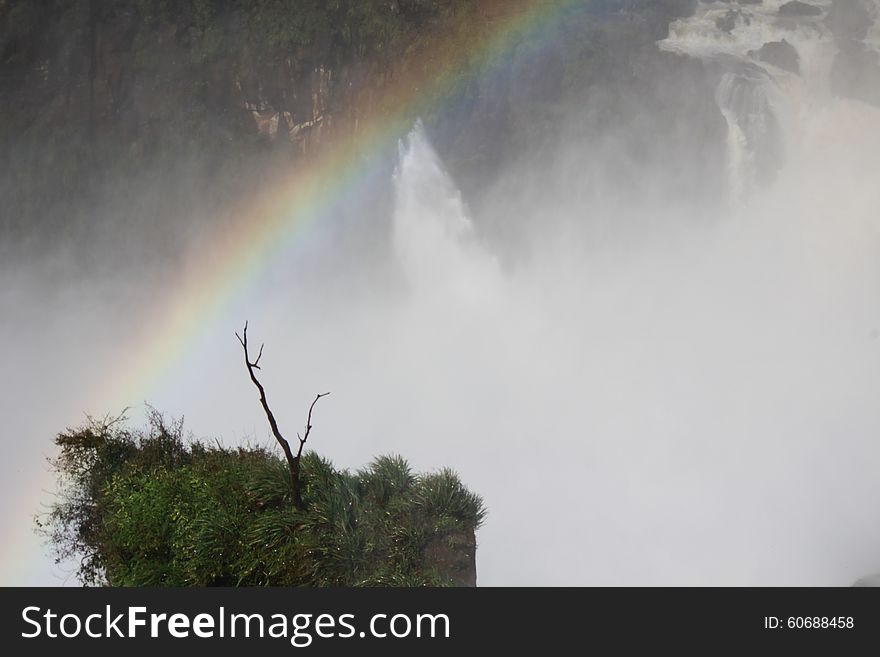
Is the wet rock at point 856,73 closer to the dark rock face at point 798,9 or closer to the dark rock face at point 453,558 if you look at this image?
the dark rock face at point 798,9

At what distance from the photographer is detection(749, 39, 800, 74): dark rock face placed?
2362 centimetres

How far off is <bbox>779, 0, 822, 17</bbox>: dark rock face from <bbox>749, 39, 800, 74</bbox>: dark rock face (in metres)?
1.68

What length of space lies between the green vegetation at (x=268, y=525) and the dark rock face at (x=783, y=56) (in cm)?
2063

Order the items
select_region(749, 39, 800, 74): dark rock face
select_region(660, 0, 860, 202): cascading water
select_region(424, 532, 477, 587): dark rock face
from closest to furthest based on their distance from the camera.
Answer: select_region(424, 532, 477, 587): dark rock face → select_region(660, 0, 860, 202): cascading water → select_region(749, 39, 800, 74): dark rock face

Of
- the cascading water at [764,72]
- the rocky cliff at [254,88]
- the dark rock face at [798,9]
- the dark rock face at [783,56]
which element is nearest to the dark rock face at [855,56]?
the cascading water at [764,72]

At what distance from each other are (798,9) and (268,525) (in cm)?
2475

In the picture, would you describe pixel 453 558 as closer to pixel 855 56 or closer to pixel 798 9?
pixel 855 56

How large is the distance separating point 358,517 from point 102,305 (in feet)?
70.1

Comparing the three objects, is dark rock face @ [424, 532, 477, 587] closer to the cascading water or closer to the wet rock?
the cascading water

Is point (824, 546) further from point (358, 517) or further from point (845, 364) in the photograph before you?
point (358, 517)

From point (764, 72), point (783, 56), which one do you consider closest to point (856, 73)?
point (783, 56)

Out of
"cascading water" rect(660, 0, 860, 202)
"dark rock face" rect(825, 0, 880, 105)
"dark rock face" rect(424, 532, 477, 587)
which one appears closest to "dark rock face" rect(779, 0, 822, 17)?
"cascading water" rect(660, 0, 860, 202)

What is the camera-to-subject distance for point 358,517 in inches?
302

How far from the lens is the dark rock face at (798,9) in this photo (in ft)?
80.9
